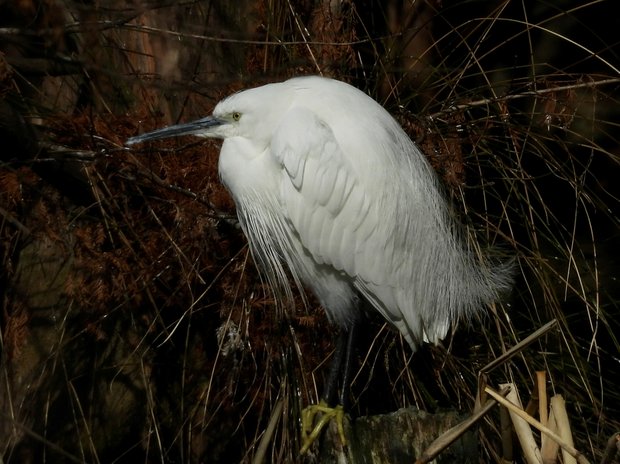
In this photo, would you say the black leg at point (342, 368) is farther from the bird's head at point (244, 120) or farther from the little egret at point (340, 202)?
the bird's head at point (244, 120)

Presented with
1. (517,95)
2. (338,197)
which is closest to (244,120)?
(338,197)

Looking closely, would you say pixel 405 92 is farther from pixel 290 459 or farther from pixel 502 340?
pixel 290 459

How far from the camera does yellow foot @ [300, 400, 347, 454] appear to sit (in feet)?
6.63

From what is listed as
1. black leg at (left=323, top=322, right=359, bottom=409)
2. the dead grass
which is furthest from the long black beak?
black leg at (left=323, top=322, right=359, bottom=409)

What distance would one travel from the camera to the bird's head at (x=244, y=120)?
7.05ft

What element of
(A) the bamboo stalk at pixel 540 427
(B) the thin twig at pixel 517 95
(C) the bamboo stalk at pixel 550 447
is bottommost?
(C) the bamboo stalk at pixel 550 447

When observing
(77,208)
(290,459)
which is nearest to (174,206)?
(77,208)

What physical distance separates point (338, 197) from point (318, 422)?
22.6 inches

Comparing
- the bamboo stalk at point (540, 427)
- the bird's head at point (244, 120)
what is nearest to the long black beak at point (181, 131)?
the bird's head at point (244, 120)

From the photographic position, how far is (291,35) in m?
2.66

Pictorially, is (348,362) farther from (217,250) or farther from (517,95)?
(517,95)

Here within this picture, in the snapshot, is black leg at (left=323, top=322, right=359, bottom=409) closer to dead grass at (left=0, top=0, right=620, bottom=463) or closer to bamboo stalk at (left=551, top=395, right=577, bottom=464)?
dead grass at (left=0, top=0, right=620, bottom=463)

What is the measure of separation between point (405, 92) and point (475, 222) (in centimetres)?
49

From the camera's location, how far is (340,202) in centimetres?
214
